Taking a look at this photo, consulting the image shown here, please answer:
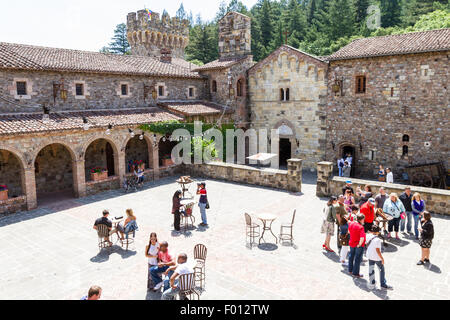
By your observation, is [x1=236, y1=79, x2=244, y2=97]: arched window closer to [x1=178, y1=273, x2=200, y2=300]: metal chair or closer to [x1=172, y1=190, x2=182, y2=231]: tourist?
[x1=172, y1=190, x2=182, y2=231]: tourist

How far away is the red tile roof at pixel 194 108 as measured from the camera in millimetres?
21544

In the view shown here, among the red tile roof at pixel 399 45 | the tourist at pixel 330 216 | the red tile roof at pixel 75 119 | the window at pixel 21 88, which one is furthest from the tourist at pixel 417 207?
the window at pixel 21 88

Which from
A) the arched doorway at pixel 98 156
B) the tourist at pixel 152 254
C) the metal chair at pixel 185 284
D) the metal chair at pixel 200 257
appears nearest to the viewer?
the metal chair at pixel 185 284

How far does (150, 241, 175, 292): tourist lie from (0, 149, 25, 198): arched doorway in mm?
11517

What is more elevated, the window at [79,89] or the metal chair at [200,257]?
the window at [79,89]

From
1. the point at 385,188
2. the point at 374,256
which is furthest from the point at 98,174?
the point at 374,256

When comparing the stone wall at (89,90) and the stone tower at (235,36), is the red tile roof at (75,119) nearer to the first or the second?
the stone wall at (89,90)

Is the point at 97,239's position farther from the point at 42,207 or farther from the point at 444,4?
the point at 444,4

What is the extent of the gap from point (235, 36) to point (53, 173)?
16.1 meters

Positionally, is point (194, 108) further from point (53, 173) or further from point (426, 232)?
point (426, 232)

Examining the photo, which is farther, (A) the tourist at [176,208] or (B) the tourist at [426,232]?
(A) the tourist at [176,208]

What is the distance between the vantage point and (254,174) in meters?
18.1

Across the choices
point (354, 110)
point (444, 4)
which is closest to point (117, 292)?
point (354, 110)

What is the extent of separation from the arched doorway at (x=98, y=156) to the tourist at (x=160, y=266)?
1279cm
